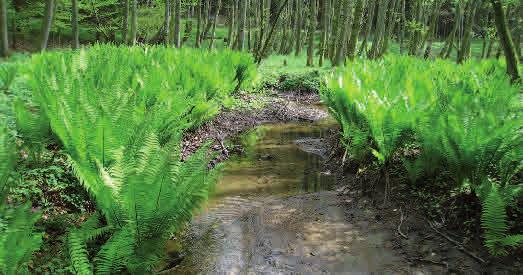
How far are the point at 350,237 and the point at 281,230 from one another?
61 centimetres

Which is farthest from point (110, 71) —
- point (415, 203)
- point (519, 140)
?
point (519, 140)

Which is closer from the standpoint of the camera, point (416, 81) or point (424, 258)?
point (424, 258)

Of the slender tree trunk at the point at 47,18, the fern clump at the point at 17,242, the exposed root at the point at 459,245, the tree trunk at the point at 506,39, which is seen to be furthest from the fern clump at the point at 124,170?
the slender tree trunk at the point at 47,18

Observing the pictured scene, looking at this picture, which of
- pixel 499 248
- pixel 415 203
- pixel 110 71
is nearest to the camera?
pixel 499 248

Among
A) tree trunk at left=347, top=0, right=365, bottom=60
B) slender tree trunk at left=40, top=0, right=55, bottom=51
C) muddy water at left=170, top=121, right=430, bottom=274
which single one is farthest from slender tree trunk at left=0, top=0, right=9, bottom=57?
tree trunk at left=347, top=0, right=365, bottom=60

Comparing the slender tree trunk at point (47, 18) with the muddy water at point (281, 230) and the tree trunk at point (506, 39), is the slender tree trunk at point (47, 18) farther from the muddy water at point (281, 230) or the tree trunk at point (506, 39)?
the tree trunk at point (506, 39)

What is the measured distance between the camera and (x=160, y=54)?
795 centimetres

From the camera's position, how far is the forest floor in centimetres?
317

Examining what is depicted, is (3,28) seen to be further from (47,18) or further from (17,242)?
(17,242)

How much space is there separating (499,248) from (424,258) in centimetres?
52

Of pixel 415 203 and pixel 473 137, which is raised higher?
pixel 473 137

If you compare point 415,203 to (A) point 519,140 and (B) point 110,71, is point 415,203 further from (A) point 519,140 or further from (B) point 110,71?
(B) point 110,71

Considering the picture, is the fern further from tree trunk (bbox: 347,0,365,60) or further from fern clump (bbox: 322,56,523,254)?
tree trunk (bbox: 347,0,365,60)

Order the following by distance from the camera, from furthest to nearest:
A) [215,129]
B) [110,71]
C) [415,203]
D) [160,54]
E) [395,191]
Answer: [160,54] < [215,129] < [110,71] < [395,191] < [415,203]
